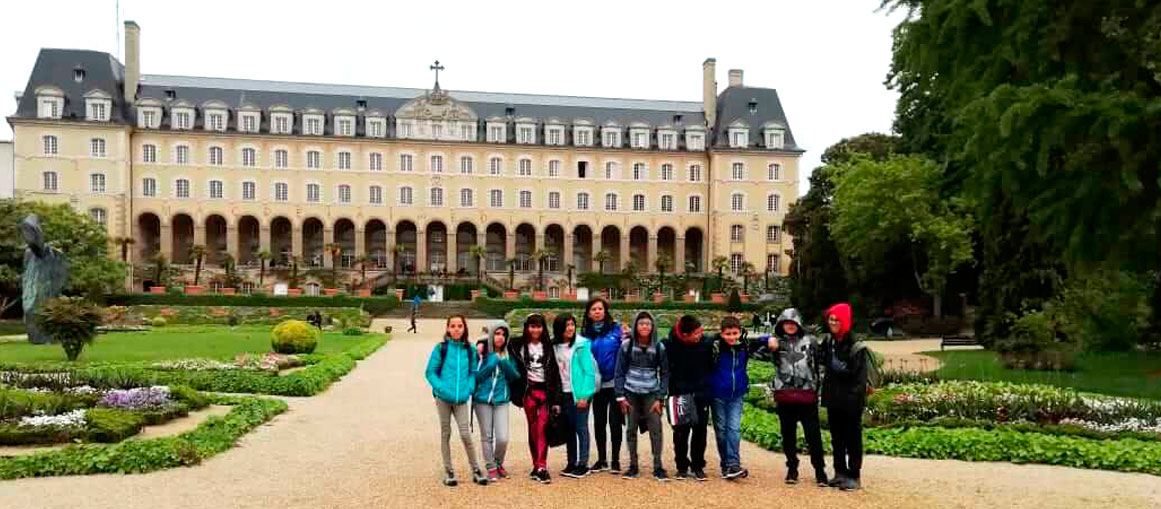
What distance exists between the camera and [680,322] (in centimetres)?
768

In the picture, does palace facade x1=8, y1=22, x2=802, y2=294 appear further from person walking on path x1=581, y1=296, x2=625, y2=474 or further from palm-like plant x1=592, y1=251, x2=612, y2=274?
person walking on path x1=581, y1=296, x2=625, y2=474

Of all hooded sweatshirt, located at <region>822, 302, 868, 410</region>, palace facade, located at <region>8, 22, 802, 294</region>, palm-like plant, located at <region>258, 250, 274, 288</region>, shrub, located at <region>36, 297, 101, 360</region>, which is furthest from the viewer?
palace facade, located at <region>8, 22, 802, 294</region>

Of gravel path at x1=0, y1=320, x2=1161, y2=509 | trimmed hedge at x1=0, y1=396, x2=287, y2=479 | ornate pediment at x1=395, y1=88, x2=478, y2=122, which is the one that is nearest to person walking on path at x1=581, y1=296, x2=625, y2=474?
gravel path at x1=0, y1=320, x2=1161, y2=509

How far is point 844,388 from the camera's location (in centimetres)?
737

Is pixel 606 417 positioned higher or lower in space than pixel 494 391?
lower

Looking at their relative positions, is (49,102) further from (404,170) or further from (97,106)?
(404,170)

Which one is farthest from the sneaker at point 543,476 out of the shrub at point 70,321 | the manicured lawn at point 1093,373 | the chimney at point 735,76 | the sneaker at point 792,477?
the chimney at point 735,76

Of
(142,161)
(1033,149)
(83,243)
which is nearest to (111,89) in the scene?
(142,161)

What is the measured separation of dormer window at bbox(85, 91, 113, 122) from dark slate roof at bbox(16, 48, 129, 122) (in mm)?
315

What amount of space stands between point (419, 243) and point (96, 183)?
18839 mm

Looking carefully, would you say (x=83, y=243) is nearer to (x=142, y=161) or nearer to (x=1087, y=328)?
(x=142, y=161)

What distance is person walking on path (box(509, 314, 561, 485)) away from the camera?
302 inches

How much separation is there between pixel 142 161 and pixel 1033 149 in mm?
56708

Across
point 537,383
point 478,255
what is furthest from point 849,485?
point 478,255
